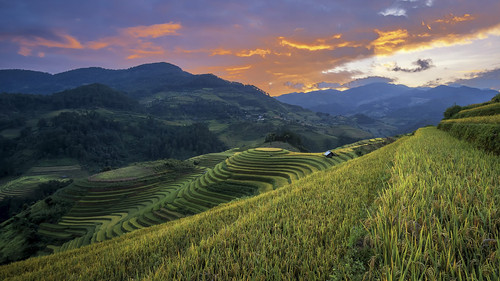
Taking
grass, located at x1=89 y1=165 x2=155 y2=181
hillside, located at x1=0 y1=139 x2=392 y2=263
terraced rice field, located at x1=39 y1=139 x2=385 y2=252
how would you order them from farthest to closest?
grass, located at x1=89 y1=165 x2=155 y2=181
hillside, located at x1=0 y1=139 x2=392 y2=263
terraced rice field, located at x1=39 y1=139 x2=385 y2=252

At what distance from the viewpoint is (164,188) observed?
6694 centimetres

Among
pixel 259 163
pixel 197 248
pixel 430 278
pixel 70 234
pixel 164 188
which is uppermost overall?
pixel 430 278

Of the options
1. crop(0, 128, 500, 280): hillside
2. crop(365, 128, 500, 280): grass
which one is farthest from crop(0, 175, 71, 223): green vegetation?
crop(365, 128, 500, 280): grass

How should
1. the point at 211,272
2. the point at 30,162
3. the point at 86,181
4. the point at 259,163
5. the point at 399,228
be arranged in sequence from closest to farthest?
the point at 399,228, the point at 211,272, the point at 259,163, the point at 86,181, the point at 30,162

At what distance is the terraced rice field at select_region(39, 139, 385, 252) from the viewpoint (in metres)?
42.7

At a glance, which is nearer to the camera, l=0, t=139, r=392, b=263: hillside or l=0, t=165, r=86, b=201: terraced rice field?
l=0, t=139, r=392, b=263: hillside

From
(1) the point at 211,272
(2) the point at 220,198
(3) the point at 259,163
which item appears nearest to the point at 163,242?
(1) the point at 211,272

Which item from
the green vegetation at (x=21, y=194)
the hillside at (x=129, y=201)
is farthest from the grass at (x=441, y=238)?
the green vegetation at (x=21, y=194)

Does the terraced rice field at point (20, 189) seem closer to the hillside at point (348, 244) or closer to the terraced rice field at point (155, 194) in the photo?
the terraced rice field at point (155, 194)

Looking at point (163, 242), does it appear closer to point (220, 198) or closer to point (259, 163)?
point (220, 198)

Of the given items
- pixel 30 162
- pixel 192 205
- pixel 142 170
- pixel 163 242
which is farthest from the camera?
pixel 30 162

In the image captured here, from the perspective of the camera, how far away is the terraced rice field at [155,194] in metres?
42.7

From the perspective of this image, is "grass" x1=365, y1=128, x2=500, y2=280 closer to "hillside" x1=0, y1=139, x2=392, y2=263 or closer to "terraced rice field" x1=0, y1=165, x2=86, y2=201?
"hillside" x1=0, y1=139, x2=392, y2=263

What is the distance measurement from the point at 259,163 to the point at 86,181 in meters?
61.3
